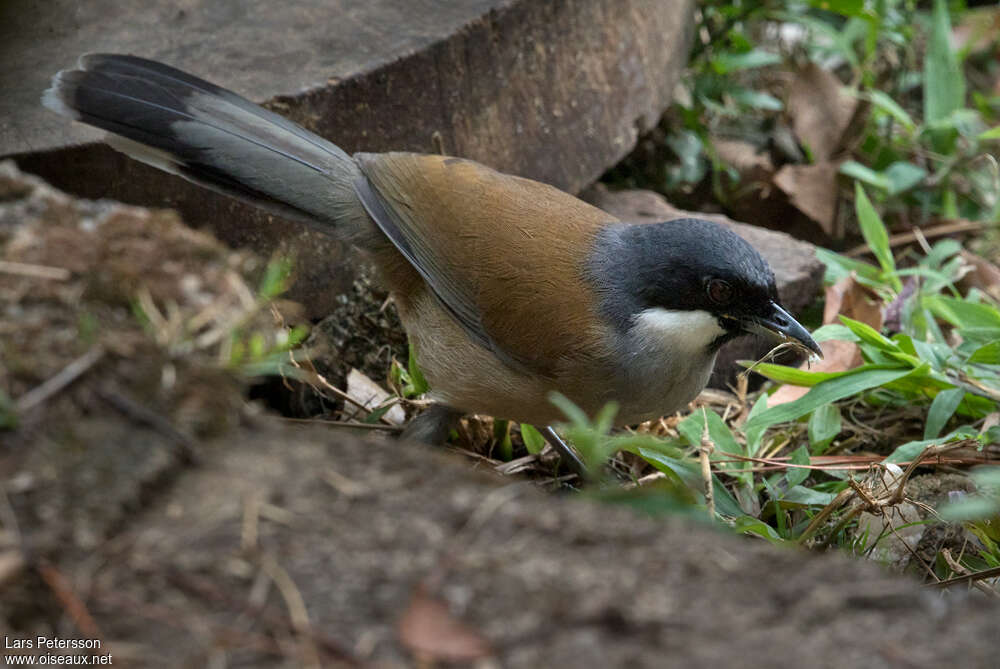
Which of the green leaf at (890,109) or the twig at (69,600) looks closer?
the twig at (69,600)

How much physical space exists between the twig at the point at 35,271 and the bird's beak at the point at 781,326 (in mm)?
2418

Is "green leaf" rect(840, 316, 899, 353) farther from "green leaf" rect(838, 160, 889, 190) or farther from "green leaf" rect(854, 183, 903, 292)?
"green leaf" rect(838, 160, 889, 190)

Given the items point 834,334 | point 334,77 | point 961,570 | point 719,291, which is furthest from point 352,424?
point 961,570

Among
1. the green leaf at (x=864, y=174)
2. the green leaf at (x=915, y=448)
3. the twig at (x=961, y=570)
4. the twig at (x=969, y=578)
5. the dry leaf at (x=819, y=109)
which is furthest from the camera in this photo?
the dry leaf at (x=819, y=109)

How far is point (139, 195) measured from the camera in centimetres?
394

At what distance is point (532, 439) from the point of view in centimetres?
441

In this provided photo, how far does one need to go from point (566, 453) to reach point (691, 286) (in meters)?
0.92

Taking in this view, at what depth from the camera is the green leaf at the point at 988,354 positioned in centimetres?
401

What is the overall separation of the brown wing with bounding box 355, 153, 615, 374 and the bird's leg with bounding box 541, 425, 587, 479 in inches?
23.1

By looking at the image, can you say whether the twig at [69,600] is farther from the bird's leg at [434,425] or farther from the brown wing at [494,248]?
the bird's leg at [434,425]

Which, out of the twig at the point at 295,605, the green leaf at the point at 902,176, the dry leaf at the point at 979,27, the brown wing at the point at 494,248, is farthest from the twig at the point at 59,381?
the dry leaf at the point at 979,27

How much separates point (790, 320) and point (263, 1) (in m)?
2.51

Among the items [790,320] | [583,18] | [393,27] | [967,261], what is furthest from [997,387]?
[393,27]

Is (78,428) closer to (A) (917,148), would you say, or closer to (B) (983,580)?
(B) (983,580)
